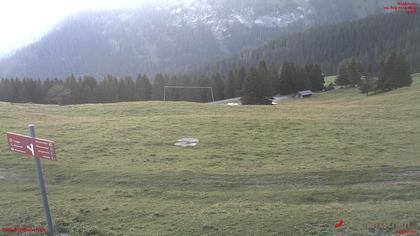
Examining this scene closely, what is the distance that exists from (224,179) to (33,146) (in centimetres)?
1081

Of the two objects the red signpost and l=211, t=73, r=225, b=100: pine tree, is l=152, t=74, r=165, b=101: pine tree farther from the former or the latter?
the red signpost

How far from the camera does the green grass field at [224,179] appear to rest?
48.5 ft

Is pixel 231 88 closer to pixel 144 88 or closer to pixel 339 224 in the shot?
pixel 144 88

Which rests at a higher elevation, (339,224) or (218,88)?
(218,88)

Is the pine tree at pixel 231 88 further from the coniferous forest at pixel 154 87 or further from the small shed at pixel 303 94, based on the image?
the small shed at pixel 303 94

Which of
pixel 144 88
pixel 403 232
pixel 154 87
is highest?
pixel 154 87

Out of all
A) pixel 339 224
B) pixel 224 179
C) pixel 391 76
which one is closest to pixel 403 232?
pixel 339 224

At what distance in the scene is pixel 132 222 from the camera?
1515 centimetres

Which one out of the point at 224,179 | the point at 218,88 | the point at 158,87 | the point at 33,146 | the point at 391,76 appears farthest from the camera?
the point at 218,88

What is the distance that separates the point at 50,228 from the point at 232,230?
634 centimetres

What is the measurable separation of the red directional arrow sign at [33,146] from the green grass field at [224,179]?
4225mm

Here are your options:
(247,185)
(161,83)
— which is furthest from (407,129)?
Answer: (161,83)

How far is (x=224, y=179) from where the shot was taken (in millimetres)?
20422

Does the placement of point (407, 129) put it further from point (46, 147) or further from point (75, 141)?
point (46, 147)
